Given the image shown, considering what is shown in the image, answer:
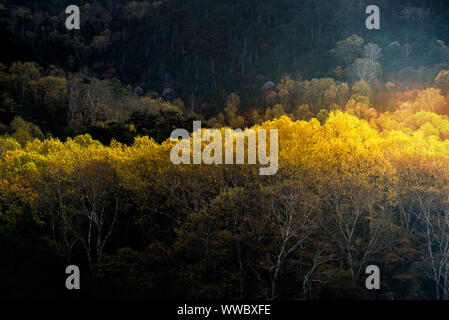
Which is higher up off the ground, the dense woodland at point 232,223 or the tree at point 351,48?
the tree at point 351,48

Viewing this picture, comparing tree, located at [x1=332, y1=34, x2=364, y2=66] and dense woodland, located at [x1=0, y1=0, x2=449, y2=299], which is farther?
tree, located at [x1=332, y1=34, x2=364, y2=66]

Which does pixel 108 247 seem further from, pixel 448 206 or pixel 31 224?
pixel 448 206

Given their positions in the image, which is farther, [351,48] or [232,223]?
[351,48]

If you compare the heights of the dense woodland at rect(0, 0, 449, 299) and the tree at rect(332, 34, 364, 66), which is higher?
the tree at rect(332, 34, 364, 66)

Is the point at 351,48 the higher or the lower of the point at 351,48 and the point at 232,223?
the higher

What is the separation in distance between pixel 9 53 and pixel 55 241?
13358cm

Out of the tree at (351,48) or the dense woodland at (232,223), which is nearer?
the dense woodland at (232,223)

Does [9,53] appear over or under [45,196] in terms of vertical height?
over
